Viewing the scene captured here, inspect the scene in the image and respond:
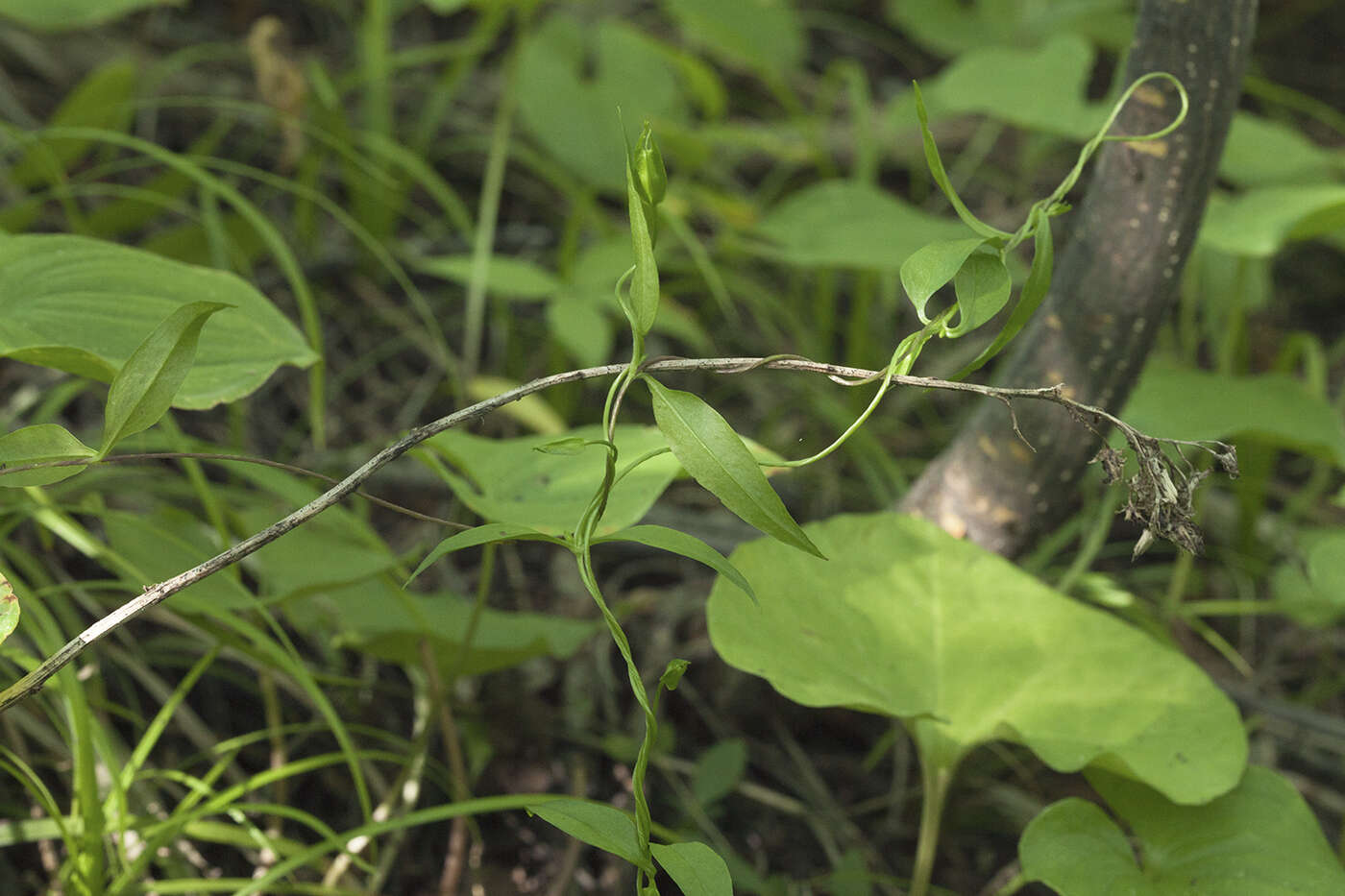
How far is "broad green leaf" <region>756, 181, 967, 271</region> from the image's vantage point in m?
1.30

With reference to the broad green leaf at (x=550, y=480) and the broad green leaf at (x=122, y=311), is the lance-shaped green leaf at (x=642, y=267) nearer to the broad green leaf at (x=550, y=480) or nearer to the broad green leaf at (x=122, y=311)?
the broad green leaf at (x=550, y=480)

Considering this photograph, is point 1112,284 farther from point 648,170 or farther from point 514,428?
point 514,428

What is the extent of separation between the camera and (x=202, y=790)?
32.9 inches

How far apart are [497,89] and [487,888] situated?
4.96 ft

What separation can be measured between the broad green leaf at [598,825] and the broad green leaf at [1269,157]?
1346mm

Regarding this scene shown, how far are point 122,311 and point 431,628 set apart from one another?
365 millimetres

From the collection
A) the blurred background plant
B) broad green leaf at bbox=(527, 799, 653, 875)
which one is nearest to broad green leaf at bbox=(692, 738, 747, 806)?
the blurred background plant

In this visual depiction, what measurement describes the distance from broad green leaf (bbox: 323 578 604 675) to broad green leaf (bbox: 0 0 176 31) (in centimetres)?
86

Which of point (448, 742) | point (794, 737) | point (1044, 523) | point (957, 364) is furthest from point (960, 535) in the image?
point (957, 364)

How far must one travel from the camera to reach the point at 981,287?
1.95 feet

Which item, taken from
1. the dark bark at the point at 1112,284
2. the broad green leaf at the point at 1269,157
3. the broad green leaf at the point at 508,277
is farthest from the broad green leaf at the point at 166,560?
the broad green leaf at the point at 1269,157

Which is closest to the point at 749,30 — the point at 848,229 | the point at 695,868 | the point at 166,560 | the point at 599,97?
the point at 599,97

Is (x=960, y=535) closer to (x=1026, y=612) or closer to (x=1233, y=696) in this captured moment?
(x=1026, y=612)

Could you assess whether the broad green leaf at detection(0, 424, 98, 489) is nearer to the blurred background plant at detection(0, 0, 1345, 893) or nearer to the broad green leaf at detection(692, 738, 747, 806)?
the blurred background plant at detection(0, 0, 1345, 893)
